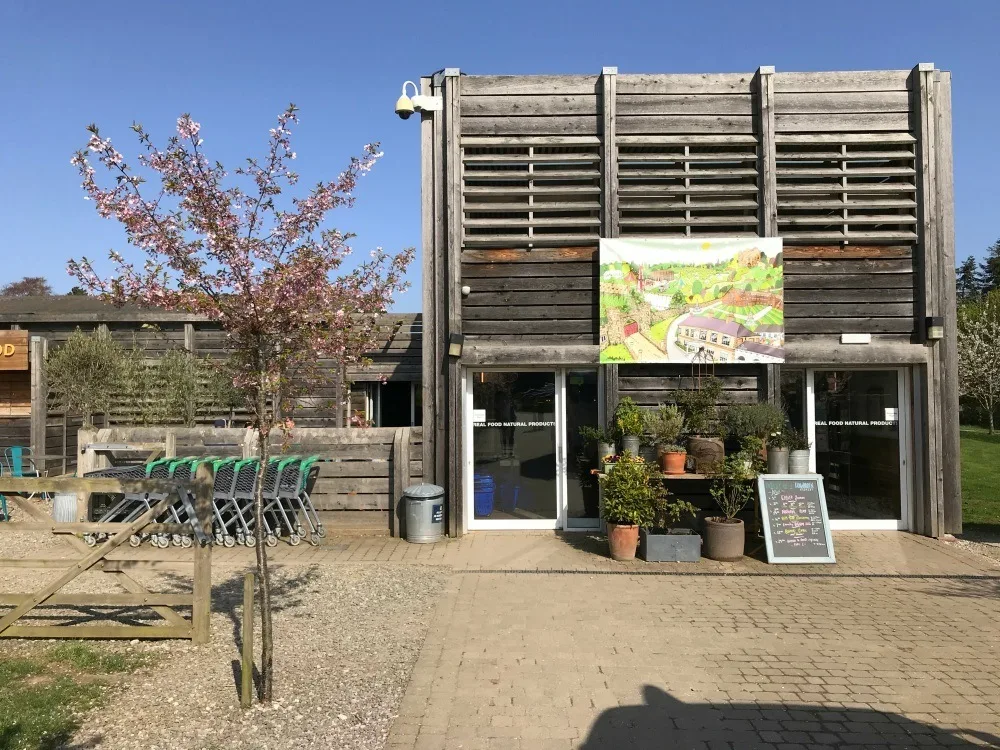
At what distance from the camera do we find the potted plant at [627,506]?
7.98 metres

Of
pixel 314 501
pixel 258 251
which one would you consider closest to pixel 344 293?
pixel 258 251

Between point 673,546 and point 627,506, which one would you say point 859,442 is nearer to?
point 673,546

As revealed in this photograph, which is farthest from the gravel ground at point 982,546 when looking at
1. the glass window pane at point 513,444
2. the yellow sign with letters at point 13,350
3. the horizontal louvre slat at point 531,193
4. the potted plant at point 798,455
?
the yellow sign with letters at point 13,350

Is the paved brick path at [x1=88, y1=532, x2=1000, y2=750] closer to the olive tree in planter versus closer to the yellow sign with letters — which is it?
the olive tree in planter

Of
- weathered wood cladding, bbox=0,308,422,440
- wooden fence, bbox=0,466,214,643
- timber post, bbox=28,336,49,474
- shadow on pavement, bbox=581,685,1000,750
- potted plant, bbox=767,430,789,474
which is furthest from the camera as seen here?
weathered wood cladding, bbox=0,308,422,440

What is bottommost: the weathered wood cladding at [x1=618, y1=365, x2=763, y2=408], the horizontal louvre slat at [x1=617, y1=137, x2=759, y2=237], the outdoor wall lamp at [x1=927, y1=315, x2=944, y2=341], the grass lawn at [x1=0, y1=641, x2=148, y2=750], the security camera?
the grass lawn at [x1=0, y1=641, x2=148, y2=750]

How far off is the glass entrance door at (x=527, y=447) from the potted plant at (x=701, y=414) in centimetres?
120

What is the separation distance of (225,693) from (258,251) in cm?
278

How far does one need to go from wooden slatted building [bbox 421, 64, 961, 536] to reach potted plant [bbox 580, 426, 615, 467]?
257mm

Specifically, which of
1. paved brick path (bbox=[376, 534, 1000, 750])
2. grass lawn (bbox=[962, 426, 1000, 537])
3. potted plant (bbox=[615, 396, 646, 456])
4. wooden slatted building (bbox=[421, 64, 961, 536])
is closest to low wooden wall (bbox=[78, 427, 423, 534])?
wooden slatted building (bbox=[421, 64, 961, 536])

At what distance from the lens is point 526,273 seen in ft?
30.8

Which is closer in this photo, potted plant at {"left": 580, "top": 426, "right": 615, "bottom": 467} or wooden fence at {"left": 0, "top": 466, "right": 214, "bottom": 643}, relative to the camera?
wooden fence at {"left": 0, "top": 466, "right": 214, "bottom": 643}

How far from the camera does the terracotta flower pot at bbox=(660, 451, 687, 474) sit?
839cm

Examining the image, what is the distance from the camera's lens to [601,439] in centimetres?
903
